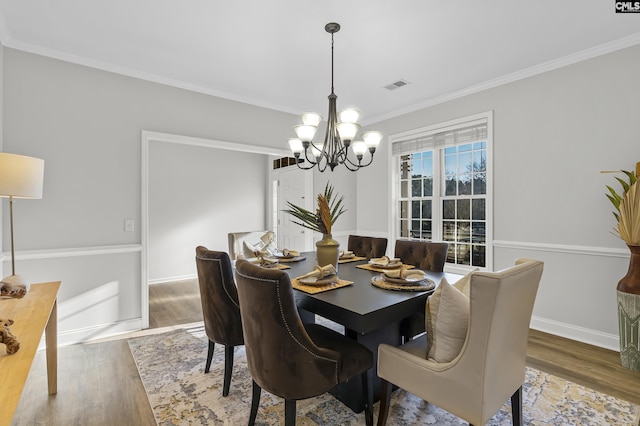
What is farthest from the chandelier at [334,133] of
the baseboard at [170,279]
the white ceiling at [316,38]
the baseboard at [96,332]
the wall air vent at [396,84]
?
the baseboard at [170,279]

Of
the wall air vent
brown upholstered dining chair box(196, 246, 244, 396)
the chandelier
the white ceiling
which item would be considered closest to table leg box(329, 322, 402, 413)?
brown upholstered dining chair box(196, 246, 244, 396)

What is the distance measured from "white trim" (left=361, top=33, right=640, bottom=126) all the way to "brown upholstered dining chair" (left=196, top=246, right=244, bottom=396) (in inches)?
132

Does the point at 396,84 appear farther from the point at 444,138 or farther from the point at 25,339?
the point at 25,339

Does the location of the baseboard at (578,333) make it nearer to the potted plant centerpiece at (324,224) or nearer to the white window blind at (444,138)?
the white window blind at (444,138)

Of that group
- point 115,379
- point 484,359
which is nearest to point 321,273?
point 484,359

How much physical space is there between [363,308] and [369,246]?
1.78 metres

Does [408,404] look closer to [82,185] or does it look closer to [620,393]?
[620,393]

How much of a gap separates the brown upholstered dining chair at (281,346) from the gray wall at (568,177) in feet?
8.81

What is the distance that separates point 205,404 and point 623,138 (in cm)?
390

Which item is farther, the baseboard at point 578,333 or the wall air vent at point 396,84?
the wall air vent at point 396,84

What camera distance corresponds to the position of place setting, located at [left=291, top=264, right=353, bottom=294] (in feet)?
6.15

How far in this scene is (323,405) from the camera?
2.02 m

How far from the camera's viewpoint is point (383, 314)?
1553mm

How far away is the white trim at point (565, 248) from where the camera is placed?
2809mm
